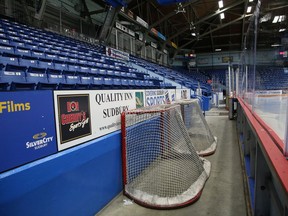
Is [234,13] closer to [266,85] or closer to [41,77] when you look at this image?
[266,85]

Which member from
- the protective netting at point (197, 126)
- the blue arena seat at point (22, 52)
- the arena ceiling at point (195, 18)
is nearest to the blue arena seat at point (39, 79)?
the blue arena seat at point (22, 52)

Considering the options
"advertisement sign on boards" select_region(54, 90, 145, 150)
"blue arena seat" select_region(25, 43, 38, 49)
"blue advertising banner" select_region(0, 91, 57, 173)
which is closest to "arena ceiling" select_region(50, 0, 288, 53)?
"blue arena seat" select_region(25, 43, 38, 49)

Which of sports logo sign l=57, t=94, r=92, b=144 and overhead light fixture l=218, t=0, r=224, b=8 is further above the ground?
overhead light fixture l=218, t=0, r=224, b=8

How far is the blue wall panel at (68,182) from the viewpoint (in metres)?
1.29

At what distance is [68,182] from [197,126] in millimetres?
3258

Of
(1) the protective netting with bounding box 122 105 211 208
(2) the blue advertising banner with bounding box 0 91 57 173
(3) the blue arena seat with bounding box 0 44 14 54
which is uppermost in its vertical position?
(3) the blue arena seat with bounding box 0 44 14 54

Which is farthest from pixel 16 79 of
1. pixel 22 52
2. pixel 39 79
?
pixel 22 52

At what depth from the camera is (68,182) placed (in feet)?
5.57

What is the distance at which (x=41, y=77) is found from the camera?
255 cm

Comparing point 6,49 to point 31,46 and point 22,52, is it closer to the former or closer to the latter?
point 22,52

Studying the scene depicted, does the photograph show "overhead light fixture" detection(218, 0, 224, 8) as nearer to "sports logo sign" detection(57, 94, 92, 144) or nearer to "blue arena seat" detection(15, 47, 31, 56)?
"blue arena seat" detection(15, 47, 31, 56)

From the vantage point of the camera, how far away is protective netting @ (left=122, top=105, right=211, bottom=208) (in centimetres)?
234

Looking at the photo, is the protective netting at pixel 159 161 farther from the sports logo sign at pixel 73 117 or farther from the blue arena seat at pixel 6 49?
the blue arena seat at pixel 6 49

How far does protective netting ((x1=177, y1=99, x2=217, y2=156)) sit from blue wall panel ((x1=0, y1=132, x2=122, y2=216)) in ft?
7.32
